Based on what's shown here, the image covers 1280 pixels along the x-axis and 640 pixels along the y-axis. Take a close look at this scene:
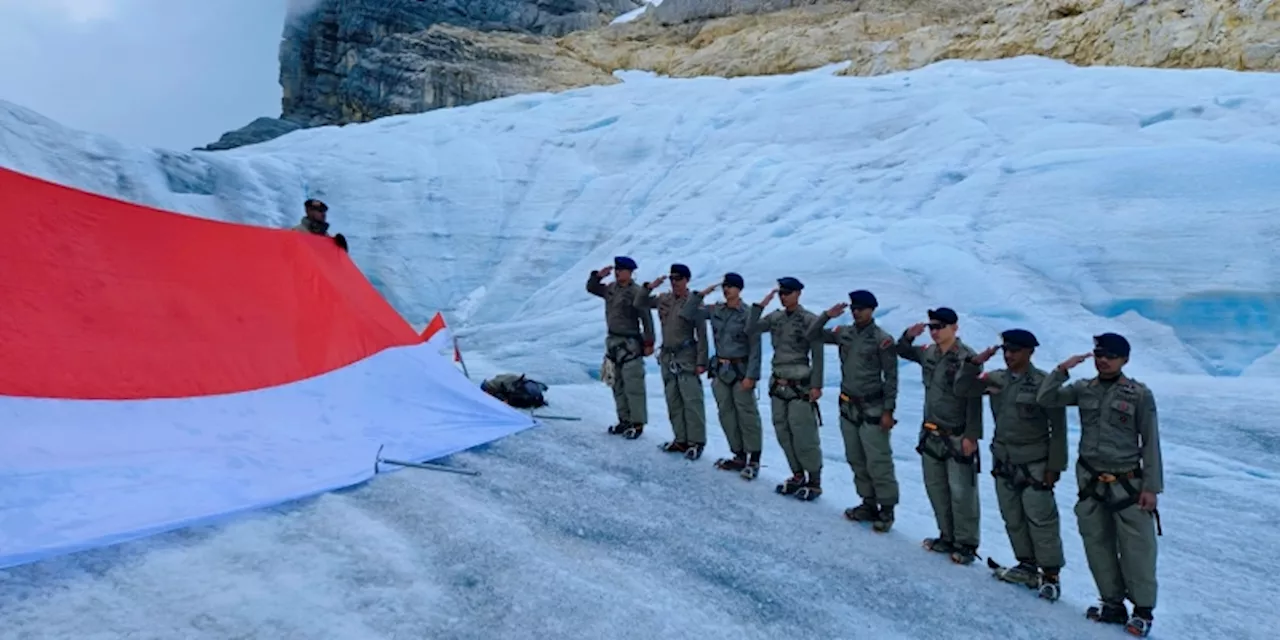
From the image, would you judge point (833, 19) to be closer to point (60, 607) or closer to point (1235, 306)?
point (1235, 306)

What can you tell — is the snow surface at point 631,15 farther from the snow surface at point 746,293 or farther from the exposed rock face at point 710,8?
the snow surface at point 746,293

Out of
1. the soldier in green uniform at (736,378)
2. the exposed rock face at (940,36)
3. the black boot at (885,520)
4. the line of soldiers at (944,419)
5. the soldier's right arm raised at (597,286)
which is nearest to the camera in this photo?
the line of soldiers at (944,419)

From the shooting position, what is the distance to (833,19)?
32.7 metres

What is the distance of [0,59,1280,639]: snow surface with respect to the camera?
11.6ft

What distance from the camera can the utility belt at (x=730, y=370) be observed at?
6410 millimetres

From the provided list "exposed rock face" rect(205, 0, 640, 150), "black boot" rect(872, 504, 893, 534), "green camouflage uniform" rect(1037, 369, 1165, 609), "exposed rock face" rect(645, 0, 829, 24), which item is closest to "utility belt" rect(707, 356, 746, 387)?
"black boot" rect(872, 504, 893, 534)

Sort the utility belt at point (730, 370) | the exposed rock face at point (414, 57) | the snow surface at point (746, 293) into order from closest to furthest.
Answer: the snow surface at point (746, 293) → the utility belt at point (730, 370) → the exposed rock face at point (414, 57)

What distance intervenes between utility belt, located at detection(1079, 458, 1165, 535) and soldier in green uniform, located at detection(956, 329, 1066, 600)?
0.17 meters

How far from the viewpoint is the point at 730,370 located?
6453mm

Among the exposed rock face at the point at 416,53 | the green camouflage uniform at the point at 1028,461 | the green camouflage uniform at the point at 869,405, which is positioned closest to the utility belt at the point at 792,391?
the green camouflage uniform at the point at 869,405

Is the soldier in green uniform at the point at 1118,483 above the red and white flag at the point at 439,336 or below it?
below

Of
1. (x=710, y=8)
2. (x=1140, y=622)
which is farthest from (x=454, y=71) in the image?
(x=1140, y=622)

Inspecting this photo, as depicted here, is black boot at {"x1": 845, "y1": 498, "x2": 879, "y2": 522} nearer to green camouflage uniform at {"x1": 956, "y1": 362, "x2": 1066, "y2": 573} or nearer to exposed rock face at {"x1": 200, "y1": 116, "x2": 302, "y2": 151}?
green camouflage uniform at {"x1": 956, "y1": 362, "x2": 1066, "y2": 573}

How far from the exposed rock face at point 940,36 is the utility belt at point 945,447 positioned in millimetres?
17093
